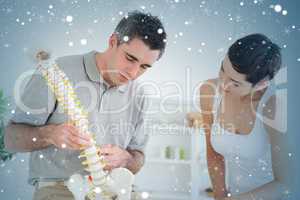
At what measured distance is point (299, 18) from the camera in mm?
1694

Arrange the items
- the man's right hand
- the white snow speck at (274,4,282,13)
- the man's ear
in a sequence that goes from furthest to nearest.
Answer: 1. the white snow speck at (274,4,282,13)
2. the man's ear
3. the man's right hand

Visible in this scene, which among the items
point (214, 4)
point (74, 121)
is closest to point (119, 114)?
point (74, 121)

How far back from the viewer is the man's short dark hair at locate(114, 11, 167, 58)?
155cm

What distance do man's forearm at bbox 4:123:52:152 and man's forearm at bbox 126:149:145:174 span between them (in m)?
0.29

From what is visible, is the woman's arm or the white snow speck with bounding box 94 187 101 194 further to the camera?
the woman's arm

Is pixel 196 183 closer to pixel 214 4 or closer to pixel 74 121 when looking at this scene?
pixel 74 121

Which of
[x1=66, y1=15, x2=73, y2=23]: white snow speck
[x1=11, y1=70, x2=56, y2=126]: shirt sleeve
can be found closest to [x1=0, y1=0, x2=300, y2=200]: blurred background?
[x1=66, y1=15, x2=73, y2=23]: white snow speck

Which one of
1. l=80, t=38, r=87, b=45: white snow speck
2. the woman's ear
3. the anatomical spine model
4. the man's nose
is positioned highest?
l=80, t=38, r=87, b=45: white snow speck

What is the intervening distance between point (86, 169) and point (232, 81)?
593mm

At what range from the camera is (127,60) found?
156 centimetres

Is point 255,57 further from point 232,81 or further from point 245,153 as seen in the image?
point 245,153

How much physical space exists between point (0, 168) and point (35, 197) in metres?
0.19

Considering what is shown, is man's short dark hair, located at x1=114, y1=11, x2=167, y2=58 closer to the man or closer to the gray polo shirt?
the man

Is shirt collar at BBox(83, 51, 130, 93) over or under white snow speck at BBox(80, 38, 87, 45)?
under
